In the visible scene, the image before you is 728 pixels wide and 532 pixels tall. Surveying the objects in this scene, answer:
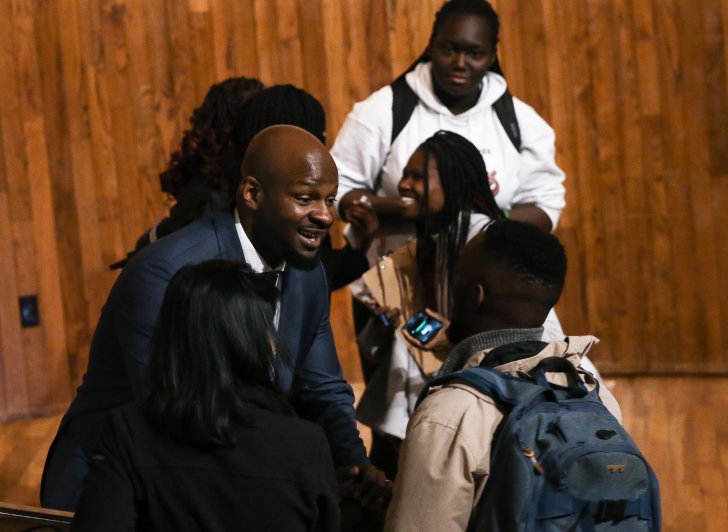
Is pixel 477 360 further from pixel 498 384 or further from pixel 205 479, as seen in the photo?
pixel 205 479

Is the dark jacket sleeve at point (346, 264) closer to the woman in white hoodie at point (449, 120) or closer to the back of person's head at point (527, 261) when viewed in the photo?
the woman in white hoodie at point (449, 120)

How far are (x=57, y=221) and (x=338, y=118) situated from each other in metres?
1.48

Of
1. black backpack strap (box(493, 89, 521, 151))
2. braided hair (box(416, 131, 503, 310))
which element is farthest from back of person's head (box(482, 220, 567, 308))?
black backpack strap (box(493, 89, 521, 151))

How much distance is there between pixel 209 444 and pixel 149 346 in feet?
1.74

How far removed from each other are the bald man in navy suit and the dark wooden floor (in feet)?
6.11

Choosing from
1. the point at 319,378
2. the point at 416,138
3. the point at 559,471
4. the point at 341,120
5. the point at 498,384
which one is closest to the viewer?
the point at 559,471

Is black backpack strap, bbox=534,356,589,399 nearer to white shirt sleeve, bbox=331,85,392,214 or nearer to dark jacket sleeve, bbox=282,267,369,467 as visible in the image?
dark jacket sleeve, bbox=282,267,369,467

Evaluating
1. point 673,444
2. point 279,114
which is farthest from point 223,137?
point 673,444

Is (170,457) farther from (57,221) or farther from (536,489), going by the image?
(57,221)

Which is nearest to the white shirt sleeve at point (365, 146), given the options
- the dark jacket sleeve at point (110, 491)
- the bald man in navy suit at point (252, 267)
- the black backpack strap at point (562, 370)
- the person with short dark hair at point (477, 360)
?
the bald man in navy suit at point (252, 267)

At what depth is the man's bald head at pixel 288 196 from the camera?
99.2 inches

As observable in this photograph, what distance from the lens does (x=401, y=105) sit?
388cm

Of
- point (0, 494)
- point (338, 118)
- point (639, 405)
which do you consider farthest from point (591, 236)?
point (0, 494)

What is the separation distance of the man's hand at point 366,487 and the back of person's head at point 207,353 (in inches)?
19.6
